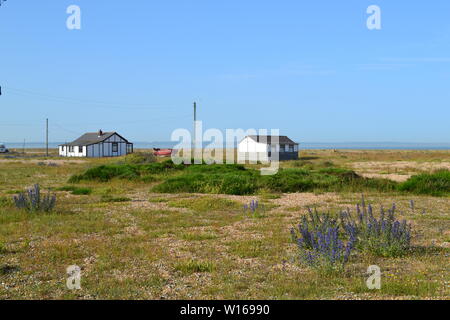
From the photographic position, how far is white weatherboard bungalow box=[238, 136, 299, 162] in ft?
189

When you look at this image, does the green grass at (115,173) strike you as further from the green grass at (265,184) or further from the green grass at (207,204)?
the green grass at (207,204)

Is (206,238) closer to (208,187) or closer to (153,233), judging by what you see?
(153,233)

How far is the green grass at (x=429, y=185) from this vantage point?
1899 centimetres

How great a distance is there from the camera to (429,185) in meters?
19.4

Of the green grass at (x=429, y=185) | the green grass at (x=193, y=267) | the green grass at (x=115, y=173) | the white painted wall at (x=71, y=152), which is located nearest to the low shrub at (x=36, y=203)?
the green grass at (x=193, y=267)

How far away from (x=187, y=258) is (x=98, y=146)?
2621 inches

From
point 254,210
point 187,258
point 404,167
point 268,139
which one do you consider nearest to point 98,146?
point 268,139

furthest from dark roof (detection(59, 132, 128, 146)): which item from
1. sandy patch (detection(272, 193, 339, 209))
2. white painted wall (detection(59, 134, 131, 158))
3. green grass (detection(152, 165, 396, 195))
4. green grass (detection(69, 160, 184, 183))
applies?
sandy patch (detection(272, 193, 339, 209))

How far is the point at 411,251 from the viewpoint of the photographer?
8203 millimetres

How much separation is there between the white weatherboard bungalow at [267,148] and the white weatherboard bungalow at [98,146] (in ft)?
76.9

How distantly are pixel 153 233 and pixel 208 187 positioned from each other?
9.96 meters

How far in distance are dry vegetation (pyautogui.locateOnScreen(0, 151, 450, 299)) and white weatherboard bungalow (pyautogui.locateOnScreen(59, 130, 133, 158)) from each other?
194 feet

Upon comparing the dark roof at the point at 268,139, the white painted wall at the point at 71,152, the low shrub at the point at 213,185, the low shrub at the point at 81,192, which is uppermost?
the dark roof at the point at 268,139
